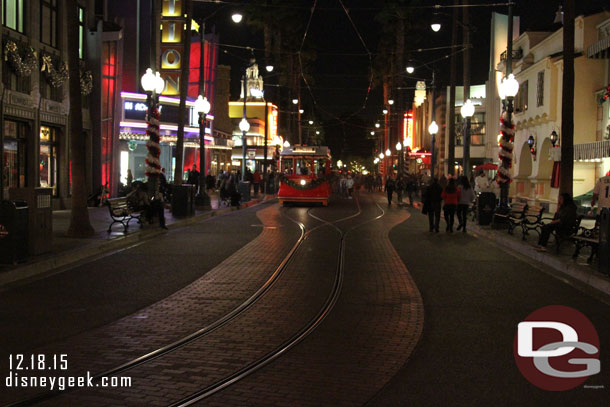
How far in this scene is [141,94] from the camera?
3509 centimetres

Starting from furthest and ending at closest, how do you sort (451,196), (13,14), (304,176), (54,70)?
(304,176) → (54,70) → (13,14) → (451,196)

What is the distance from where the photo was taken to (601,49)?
877 inches

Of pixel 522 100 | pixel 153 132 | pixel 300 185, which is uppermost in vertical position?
pixel 522 100

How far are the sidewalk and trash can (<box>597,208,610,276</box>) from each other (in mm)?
10317

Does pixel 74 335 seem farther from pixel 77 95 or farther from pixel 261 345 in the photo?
pixel 77 95

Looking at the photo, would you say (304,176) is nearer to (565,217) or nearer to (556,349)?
(565,217)

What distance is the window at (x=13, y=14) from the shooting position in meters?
21.3

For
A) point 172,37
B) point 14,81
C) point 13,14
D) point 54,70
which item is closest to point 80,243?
point 14,81

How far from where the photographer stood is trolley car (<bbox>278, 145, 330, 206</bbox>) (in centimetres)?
3616

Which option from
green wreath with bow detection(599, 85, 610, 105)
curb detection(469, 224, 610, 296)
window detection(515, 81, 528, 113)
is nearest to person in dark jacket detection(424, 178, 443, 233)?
curb detection(469, 224, 610, 296)

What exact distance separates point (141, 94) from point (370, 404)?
1250 inches

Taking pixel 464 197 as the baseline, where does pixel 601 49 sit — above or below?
above

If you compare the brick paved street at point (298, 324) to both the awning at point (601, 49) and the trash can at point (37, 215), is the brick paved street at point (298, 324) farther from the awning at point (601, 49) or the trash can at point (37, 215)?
the awning at point (601, 49)

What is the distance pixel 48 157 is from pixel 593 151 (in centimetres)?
2007
